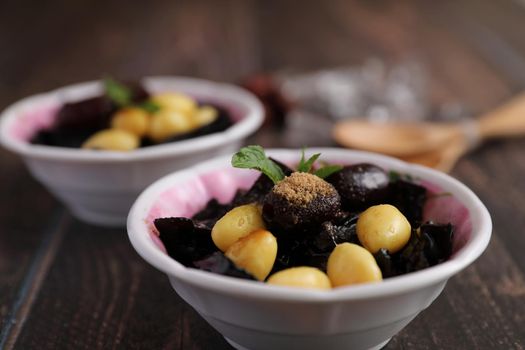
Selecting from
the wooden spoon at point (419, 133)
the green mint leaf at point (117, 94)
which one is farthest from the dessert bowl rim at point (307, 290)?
the wooden spoon at point (419, 133)

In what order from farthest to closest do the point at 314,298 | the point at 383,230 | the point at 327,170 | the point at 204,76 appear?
the point at 204,76 < the point at 327,170 < the point at 383,230 < the point at 314,298

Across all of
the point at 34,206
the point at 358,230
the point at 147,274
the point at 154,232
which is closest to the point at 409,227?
the point at 358,230

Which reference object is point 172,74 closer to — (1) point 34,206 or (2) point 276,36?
(2) point 276,36

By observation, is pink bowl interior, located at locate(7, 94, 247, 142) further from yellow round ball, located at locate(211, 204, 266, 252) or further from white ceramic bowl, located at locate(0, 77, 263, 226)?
yellow round ball, located at locate(211, 204, 266, 252)

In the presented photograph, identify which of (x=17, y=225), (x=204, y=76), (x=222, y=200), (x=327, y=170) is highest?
(x=327, y=170)

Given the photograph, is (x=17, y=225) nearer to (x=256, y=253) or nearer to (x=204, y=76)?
(x=256, y=253)

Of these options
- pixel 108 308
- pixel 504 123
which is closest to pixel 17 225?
pixel 108 308
